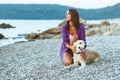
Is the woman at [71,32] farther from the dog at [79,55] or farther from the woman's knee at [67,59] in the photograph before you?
the dog at [79,55]

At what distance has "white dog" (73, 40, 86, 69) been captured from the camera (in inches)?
504

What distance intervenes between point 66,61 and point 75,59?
1.96 feet

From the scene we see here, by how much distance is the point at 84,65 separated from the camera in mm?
13203

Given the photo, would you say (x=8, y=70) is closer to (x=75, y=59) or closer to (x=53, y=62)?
(x=53, y=62)

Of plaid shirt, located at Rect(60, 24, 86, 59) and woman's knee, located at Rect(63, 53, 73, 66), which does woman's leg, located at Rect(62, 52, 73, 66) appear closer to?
woman's knee, located at Rect(63, 53, 73, 66)

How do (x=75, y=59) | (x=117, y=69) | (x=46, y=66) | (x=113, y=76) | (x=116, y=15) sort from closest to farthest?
1. (x=113, y=76)
2. (x=117, y=69)
3. (x=75, y=59)
4. (x=46, y=66)
5. (x=116, y=15)

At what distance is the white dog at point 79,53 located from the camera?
42.0 ft

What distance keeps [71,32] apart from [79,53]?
2.84 ft

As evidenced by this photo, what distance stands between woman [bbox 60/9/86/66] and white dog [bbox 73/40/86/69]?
0.13 metres

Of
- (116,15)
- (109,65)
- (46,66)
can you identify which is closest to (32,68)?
(46,66)

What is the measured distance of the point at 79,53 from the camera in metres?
13.1

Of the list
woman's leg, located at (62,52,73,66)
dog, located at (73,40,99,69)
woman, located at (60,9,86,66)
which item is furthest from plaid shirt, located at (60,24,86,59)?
dog, located at (73,40,99,69)

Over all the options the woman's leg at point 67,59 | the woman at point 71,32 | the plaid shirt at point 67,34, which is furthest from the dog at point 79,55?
the plaid shirt at point 67,34

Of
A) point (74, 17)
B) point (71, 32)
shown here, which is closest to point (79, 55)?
point (71, 32)
